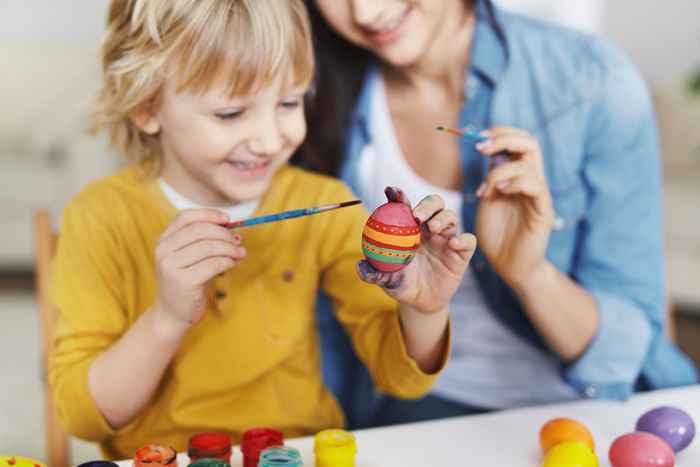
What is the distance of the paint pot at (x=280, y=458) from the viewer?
→ 733mm

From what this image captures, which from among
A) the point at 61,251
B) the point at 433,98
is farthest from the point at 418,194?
the point at 61,251

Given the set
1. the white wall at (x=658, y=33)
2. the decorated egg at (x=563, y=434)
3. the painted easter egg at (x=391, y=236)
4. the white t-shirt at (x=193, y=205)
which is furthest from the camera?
the white wall at (x=658, y=33)

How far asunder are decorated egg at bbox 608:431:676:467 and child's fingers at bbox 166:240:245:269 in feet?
1.36

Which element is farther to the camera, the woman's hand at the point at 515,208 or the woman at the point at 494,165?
the woman at the point at 494,165

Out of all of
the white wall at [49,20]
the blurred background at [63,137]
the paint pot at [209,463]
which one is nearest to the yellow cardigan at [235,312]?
the paint pot at [209,463]

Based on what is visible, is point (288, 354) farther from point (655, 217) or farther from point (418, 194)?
point (655, 217)

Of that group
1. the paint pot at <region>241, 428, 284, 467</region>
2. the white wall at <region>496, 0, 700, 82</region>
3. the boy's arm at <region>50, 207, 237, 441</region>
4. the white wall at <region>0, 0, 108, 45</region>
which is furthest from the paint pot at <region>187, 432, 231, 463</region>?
the white wall at <region>496, 0, 700, 82</region>

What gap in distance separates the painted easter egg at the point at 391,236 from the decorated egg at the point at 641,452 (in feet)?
0.91

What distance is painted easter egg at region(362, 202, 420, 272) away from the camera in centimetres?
72

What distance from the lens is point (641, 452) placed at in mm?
789

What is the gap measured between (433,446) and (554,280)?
304 millimetres

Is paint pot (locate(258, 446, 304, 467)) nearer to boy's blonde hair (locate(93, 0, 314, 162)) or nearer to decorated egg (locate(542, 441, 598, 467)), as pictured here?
decorated egg (locate(542, 441, 598, 467))

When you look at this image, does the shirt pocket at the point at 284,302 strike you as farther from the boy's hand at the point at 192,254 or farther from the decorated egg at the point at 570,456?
the decorated egg at the point at 570,456

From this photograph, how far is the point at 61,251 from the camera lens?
100 cm
